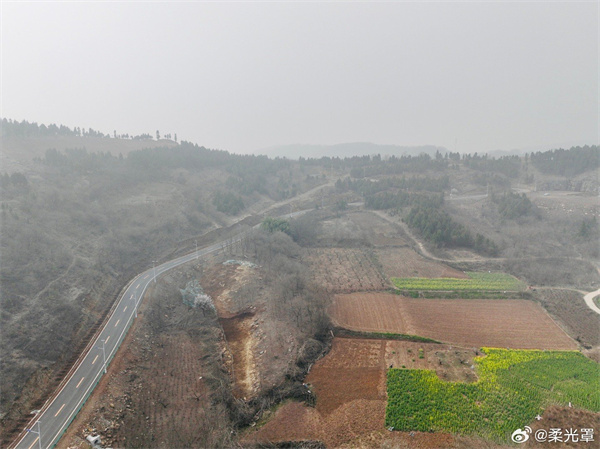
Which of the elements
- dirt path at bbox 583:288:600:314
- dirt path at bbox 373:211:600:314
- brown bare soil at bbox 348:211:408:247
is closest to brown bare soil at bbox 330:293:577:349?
dirt path at bbox 583:288:600:314

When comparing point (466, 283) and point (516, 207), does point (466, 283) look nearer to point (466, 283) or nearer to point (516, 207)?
point (466, 283)

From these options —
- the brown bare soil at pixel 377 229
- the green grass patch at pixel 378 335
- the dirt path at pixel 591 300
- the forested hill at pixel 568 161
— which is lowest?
the green grass patch at pixel 378 335

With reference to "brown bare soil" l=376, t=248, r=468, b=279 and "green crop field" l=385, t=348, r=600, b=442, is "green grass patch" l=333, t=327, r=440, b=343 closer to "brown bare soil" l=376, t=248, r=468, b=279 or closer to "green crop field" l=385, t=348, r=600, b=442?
"green crop field" l=385, t=348, r=600, b=442

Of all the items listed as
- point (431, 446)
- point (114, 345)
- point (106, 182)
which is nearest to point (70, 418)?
point (114, 345)

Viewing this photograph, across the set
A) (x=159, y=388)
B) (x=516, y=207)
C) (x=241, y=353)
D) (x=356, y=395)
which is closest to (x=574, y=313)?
(x=356, y=395)

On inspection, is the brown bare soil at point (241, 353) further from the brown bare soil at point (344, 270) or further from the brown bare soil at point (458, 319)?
the brown bare soil at point (344, 270)

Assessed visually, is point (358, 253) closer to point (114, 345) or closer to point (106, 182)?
point (114, 345)

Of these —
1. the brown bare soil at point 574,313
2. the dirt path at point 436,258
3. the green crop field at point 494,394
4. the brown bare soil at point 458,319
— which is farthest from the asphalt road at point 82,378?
the dirt path at point 436,258
